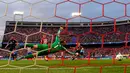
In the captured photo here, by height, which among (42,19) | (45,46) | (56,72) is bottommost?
(56,72)

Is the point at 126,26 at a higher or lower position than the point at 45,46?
higher

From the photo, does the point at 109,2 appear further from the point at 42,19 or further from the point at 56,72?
the point at 56,72

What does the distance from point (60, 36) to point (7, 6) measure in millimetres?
1244

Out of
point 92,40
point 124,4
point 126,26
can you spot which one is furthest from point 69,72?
point 126,26

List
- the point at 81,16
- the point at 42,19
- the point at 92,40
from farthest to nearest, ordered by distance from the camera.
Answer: the point at 92,40 → the point at 81,16 → the point at 42,19

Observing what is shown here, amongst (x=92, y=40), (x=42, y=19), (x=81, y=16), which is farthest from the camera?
(x=92, y=40)

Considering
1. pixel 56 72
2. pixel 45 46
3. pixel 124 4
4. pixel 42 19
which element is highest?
pixel 124 4

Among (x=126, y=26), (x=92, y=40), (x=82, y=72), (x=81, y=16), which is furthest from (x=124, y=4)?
(x=126, y=26)

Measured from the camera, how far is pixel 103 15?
3.64m

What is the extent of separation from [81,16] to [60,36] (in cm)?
86

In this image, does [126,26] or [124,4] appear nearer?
[124,4]

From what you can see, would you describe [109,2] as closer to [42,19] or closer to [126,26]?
[42,19]

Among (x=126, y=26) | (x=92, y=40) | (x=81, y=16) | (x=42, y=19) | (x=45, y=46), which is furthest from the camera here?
(x=126, y=26)

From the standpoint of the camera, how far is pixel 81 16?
11.7 ft
